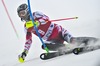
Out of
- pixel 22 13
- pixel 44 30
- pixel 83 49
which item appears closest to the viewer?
pixel 22 13

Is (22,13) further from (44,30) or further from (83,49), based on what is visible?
(83,49)

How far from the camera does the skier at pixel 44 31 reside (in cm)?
150

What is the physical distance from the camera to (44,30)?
160 cm

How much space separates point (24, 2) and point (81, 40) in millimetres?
662

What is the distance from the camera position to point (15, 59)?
1498 millimetres

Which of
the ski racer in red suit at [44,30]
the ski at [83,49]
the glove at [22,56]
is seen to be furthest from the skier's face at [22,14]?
the ski at [83,49]

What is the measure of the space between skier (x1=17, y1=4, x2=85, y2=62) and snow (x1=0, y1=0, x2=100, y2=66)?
0.11 feet

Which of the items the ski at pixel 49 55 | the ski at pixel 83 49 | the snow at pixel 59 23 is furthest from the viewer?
the ski at pixel 83 49

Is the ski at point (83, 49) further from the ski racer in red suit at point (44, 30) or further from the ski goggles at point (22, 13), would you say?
the ski goggles at point (22, 13)

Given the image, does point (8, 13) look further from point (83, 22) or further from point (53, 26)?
point (83, 22)

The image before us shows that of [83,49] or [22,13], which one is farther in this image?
[83,49]

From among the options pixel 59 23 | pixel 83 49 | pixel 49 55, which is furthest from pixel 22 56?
pixel 83 49

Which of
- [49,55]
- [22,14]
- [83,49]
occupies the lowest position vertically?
[83,49]

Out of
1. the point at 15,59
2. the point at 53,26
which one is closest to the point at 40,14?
the point at 53,26
